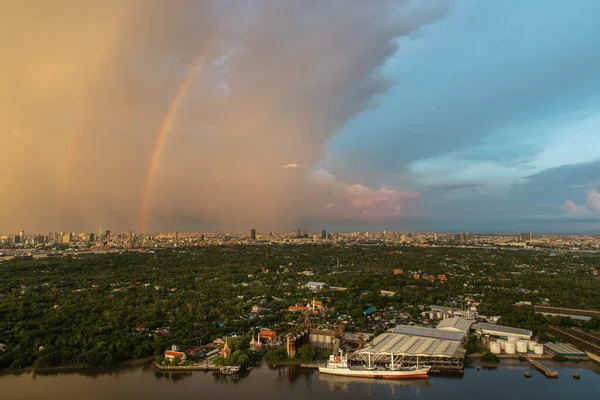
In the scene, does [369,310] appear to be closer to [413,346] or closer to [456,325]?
[456,325]

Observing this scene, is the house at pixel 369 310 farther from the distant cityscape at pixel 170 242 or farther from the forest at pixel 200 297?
the distant cityscape at pixel 170 242

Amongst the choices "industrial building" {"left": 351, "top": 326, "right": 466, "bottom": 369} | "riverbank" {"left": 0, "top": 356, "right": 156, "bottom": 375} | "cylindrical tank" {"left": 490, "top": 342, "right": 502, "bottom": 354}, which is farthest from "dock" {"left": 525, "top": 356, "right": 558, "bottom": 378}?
"riverbank" {"left": 0, "top": 356, "right": 156, "bottom": 375}

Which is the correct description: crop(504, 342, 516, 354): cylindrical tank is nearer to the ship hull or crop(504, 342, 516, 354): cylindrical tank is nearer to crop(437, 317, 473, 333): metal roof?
crop(437, 317, 473, 333): metal roof

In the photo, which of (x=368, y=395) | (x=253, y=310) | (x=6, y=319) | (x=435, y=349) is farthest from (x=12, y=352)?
(x=435, y=349)

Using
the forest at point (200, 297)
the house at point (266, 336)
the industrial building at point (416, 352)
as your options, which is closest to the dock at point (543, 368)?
the industrial building at point (416, 352)

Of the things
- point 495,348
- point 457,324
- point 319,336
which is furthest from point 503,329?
point 319,336

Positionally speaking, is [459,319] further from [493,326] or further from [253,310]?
[253,310]
